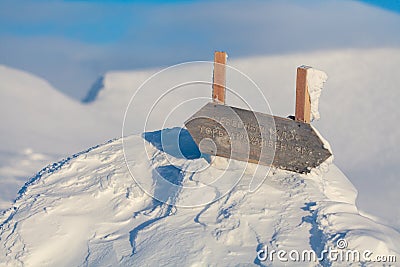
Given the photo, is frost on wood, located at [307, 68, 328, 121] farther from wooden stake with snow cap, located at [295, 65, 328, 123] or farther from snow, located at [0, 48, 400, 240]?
snow, located at [0, 48, 400, 240]

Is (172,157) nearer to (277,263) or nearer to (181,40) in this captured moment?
(277,263)

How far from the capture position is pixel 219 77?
198 inches

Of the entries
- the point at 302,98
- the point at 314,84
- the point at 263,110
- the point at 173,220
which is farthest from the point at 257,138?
the point at 263,110

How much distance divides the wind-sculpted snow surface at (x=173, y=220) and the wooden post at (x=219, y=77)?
491 mm

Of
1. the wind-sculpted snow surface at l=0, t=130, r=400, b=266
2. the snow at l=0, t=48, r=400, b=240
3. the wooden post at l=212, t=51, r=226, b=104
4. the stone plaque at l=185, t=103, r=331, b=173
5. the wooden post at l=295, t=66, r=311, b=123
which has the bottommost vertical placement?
the wind-sculpted snow surface at l=0, t=130, r=400, b=266

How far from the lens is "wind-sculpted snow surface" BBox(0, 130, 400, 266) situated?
427cm

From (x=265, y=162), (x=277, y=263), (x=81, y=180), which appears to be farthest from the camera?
(x=81, y=180)

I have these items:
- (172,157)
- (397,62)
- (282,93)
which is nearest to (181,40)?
(282,93)

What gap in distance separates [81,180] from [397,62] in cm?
516

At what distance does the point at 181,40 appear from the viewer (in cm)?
991

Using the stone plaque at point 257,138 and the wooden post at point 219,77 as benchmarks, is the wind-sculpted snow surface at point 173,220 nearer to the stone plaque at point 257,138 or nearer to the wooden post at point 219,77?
the stone plaque at point 257,138

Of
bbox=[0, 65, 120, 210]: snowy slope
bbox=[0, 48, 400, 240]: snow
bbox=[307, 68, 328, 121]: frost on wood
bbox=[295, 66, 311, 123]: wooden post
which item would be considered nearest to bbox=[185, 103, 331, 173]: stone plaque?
bbox=[295, 66, 311, 123]: wooden post

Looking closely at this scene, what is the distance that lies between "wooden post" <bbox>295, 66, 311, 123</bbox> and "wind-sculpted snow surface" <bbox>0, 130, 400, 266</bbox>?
42 cm

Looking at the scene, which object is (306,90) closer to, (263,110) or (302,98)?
(302,98)
